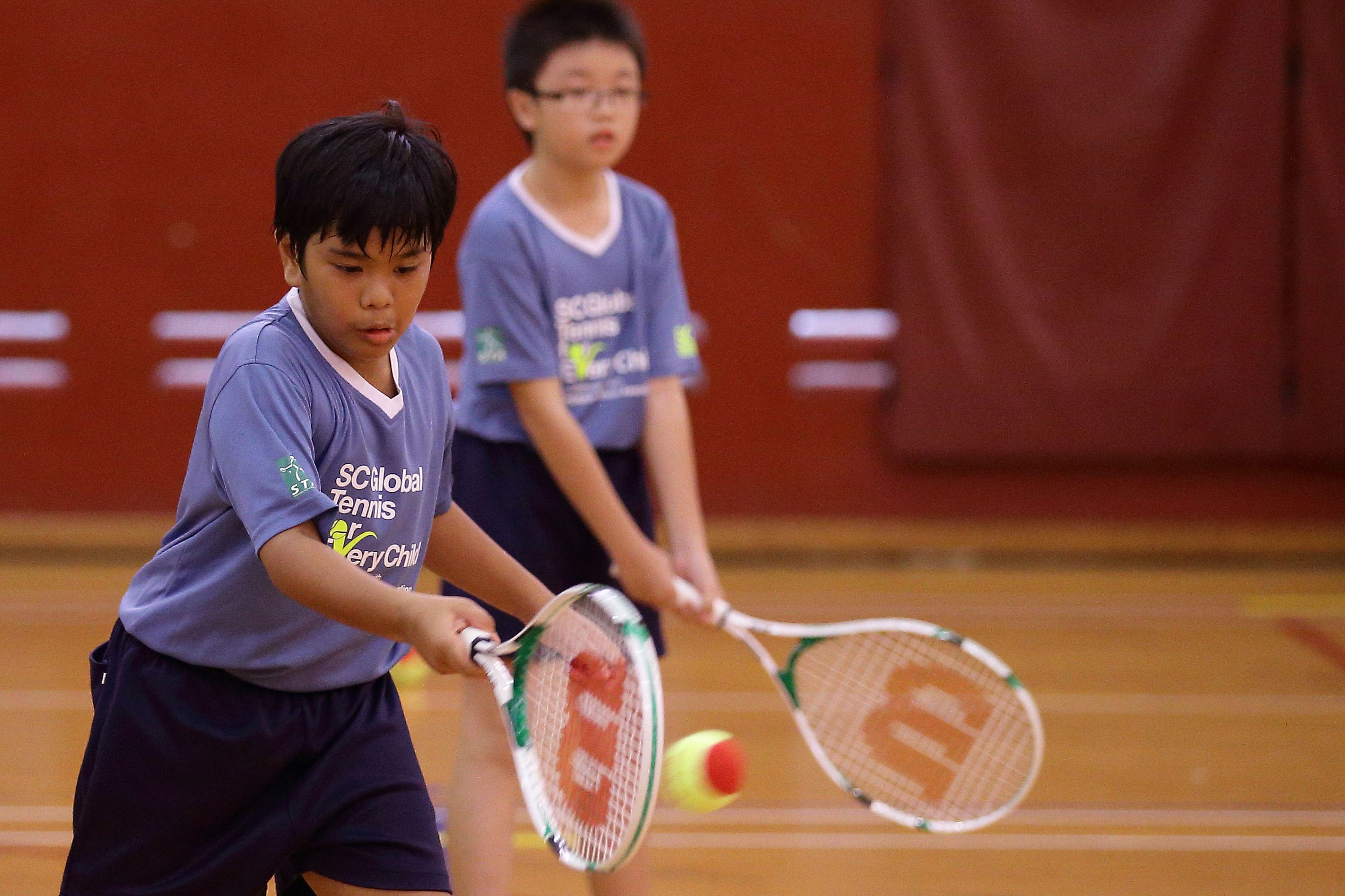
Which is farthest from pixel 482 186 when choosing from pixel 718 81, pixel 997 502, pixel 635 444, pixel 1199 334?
pixel 635 444

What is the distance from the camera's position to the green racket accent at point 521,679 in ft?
4.78

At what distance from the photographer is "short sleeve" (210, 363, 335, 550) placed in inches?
55.2

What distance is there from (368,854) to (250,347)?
21.5 inches

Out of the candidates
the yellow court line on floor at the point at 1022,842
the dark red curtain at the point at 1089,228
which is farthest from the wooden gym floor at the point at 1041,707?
the dark red curtain at the point at 1089,228

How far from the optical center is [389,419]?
5.08 ft

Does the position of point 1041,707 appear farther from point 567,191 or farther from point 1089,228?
point 1089,228

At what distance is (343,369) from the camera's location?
1523mm

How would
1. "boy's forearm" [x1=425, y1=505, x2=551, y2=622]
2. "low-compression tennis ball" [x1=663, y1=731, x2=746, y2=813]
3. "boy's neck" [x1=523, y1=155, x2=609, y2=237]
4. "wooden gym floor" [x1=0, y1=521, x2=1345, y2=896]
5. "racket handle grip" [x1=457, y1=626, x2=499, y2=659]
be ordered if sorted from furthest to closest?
"wooden gym floor" [x1=0, y1=521, x2=1345, y2=896], "boy's neck" [x1=523, y1=155, x2=609, y2=237], "low-compression tennis ball" [x1=663, y1=731, x2=746, y2=813], "boy's forearm" [x1=425, y1=505, x2=551, y2=622], "racket handle grip" [x1=457, y1=626, x2=499, y2=659]

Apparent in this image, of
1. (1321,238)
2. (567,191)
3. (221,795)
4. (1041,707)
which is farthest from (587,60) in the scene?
(1321,238)

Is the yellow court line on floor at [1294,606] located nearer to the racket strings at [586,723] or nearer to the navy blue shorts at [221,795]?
the racket strings at [586,723]

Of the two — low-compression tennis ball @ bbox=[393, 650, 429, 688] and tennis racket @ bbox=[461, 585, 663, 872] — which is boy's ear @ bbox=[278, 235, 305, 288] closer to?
tennis racket @ bbox=[461, 585, 663, 872]

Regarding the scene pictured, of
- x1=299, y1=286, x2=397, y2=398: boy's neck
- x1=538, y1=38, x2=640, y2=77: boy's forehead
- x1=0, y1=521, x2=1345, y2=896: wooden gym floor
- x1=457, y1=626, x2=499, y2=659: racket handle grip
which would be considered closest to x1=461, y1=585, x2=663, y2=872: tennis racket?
x1=457, y1=626, x2=499, y2=659: racket handle grip

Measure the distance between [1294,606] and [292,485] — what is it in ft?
14.8

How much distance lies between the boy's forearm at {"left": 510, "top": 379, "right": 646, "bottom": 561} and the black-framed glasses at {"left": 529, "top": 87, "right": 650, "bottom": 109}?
0.42 metres
